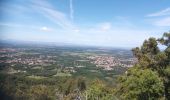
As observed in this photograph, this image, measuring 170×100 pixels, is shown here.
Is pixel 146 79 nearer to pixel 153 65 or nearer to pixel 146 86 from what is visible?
pixel 146 86

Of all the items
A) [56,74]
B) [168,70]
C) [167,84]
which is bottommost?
[56,74]

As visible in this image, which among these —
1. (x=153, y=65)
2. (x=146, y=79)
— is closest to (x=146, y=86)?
(x=146, y=79)

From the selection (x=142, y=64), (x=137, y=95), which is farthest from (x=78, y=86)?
(x=137, y=95)

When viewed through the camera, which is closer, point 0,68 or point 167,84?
point 0,68

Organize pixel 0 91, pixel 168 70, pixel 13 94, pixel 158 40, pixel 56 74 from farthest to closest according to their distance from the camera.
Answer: pixel 56 74, pixel 158 40, pixel 168 70, pixel 13 94, pixel 0 91

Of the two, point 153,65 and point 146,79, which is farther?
point 153,65

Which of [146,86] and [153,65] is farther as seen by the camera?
[153,65]

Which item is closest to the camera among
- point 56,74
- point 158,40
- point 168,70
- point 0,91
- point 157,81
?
point 0,91

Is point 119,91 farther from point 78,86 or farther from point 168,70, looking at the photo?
point 78,86

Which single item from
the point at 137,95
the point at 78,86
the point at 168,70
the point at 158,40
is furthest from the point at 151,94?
the point at 78,86

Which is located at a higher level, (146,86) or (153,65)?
(153,65)

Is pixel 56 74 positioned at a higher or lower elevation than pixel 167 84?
lower
